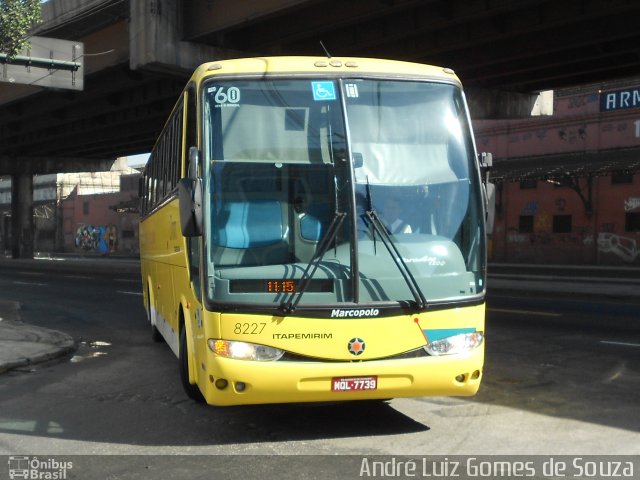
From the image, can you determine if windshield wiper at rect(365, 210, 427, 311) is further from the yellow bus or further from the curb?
the curb

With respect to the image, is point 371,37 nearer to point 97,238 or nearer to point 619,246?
point 619,246

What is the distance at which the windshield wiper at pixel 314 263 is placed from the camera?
6.15 meters

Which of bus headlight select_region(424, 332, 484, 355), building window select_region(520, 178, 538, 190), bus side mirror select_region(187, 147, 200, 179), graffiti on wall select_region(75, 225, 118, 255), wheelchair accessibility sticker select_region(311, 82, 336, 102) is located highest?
building window select_region(520, 178, 538, 190)

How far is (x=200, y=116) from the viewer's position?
21.9 feet

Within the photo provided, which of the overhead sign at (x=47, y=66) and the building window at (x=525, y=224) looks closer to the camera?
the overhead sign at (x=47, y=66)

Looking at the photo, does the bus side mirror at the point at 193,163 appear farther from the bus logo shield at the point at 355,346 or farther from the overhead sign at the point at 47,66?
the overhead sign at the point at 47,66

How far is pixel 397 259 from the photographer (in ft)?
20.9

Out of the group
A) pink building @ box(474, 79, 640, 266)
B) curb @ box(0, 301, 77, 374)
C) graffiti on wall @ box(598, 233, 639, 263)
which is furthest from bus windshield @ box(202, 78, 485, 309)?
graffiti on wall @ box(598, 233, 639, 263)

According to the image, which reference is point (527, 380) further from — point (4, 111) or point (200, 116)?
point (4, 111)

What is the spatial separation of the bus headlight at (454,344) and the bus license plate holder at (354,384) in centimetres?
53

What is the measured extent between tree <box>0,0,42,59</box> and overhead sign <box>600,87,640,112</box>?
25.8 m

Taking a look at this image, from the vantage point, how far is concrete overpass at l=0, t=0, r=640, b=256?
18.4 metres

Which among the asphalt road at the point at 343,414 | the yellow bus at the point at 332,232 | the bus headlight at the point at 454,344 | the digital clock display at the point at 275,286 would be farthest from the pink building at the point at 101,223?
the bus headlight at the point at 454,344

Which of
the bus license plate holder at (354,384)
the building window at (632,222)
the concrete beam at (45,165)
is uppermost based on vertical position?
the concrete beam at (45,165)
